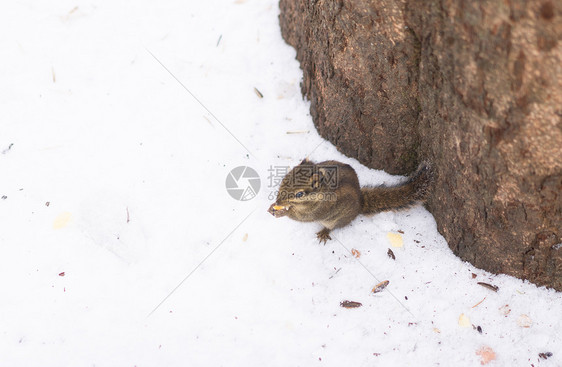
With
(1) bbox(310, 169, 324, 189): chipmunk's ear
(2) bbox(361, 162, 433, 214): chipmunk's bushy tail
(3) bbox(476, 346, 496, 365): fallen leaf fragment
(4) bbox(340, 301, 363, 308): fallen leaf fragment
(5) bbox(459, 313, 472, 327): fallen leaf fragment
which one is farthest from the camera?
(1) bbox(310, 169, 324, 189): chipmunk's ear

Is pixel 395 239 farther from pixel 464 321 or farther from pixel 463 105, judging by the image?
pixel 463 105

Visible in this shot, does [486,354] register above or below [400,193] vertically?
below

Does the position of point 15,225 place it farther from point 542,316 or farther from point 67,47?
point 542,316

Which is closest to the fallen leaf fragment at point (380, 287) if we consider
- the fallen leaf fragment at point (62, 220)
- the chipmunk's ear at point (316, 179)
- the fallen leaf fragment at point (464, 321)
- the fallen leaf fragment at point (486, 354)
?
the fallen leaf fragment at point (464, 321)

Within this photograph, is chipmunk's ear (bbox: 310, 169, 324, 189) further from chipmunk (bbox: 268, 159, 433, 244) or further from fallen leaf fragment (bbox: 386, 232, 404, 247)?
fallen leaf fragment (bbox: 386, 232, 404, 247)

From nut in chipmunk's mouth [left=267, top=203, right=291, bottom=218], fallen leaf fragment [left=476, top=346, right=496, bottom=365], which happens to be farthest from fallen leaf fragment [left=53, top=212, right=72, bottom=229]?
fallen leaf fragment [left=476, top=346, right=496, bottom=365]

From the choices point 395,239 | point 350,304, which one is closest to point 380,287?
point 350,304
